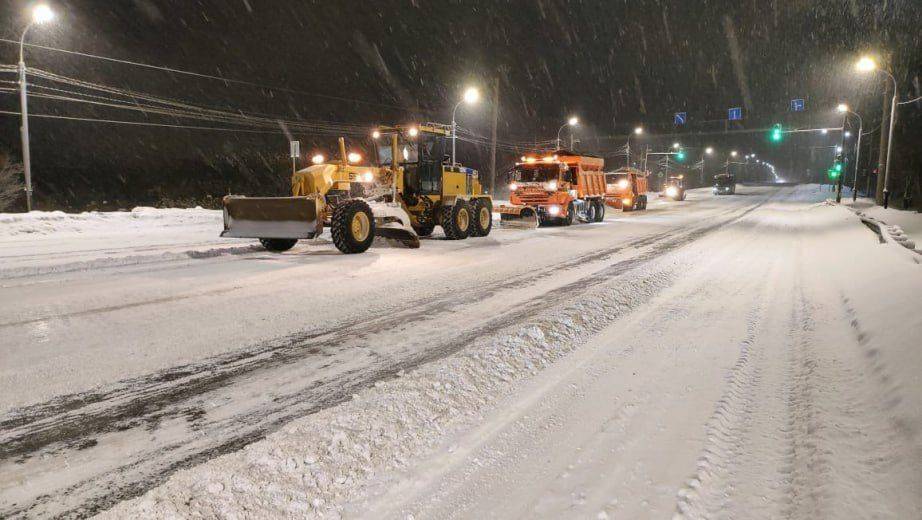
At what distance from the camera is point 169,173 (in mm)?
67000

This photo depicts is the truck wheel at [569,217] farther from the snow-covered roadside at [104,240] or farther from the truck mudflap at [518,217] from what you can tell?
the snow-covered roadside at [104,240]

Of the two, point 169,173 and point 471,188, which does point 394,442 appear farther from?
point 169,173

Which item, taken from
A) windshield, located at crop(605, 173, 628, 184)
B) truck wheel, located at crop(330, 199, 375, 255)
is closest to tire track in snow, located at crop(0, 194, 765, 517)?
truck wheel, located at crop(330, 199, 375, 255)

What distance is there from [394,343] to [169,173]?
7092 cm

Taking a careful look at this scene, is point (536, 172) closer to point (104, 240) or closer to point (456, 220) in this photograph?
point (456, 220)

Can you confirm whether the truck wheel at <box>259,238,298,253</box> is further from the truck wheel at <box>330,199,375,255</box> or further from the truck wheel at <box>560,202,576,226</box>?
the truck wheel at <box>560,202,576,226</box>

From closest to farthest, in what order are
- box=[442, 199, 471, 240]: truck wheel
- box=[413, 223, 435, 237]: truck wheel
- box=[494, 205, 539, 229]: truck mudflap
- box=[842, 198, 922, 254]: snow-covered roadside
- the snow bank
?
box=[842, 198, 922, 254]: snow-covered roadside → box=[442, 199, 471, 240]: truck wheel → box=[413, 223, 435, 237]: truck wheel → the snow bank → box=[494, 205, 539, 229]: truck mudflap

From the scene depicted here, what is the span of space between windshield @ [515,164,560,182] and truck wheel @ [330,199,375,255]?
1094 cm

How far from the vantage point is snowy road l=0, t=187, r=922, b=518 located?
9.71ft

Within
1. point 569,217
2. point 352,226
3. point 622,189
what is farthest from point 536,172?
point 622,189

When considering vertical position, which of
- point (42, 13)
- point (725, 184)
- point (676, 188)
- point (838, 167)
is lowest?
point (676, 188)

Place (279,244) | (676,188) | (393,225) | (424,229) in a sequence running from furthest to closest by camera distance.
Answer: (676,188), (424,229), (393,225), (279,244)

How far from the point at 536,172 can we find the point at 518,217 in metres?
2.07

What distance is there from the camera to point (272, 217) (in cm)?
1235
